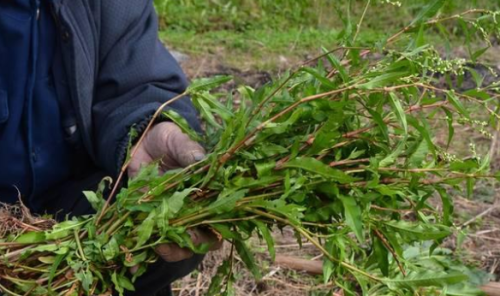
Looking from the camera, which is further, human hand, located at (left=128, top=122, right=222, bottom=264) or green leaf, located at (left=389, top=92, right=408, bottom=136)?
human hand, located at (left=128, top=122, right=222, bottom=264)

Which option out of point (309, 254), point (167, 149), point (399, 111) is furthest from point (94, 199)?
point (309, 254)

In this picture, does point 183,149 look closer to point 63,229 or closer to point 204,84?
point 204,84

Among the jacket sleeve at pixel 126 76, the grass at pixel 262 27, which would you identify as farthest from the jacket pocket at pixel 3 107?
the grass at pixel 262 27

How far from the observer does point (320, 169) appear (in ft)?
4.70

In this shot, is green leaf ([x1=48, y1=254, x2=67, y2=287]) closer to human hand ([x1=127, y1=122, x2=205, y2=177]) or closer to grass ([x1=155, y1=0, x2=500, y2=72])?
human hand ([x1=127, y1=122, x2=205, y2=177])

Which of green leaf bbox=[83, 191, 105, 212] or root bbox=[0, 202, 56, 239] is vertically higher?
green leaf bbox=[83, 191, 105, 212]

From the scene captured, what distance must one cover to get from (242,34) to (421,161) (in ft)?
12.1

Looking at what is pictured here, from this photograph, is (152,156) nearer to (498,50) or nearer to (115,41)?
(115,41)

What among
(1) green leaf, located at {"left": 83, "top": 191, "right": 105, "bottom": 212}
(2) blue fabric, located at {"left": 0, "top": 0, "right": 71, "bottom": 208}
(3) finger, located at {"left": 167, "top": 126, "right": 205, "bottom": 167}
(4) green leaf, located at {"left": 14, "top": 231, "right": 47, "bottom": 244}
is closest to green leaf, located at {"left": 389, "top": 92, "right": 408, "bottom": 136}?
(3) finger, located at {"left": 167, "top": 126, "right": 205, "bottom": 167}

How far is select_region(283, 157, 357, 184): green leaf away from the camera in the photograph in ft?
4.66

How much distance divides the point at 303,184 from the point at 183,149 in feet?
1.32

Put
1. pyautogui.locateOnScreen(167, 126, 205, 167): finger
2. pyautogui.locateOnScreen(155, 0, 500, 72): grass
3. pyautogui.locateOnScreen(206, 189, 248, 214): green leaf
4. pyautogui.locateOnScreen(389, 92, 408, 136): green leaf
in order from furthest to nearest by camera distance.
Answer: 1. pyautogui.locateOnScreen(155, 0, 500, 72): grass
2. pyautogui.locateOnScreen(167, 126, 205, 167): finger
3. pyautogui.locateOnScreen(206, 189, 248, 214): green leaf
4. pyautogui.locateOnScreen(389, 92, 408, 136): green leaf

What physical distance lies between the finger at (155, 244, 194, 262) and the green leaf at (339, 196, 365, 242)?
1.25 ft

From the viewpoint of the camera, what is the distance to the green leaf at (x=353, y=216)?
54.6 inches
